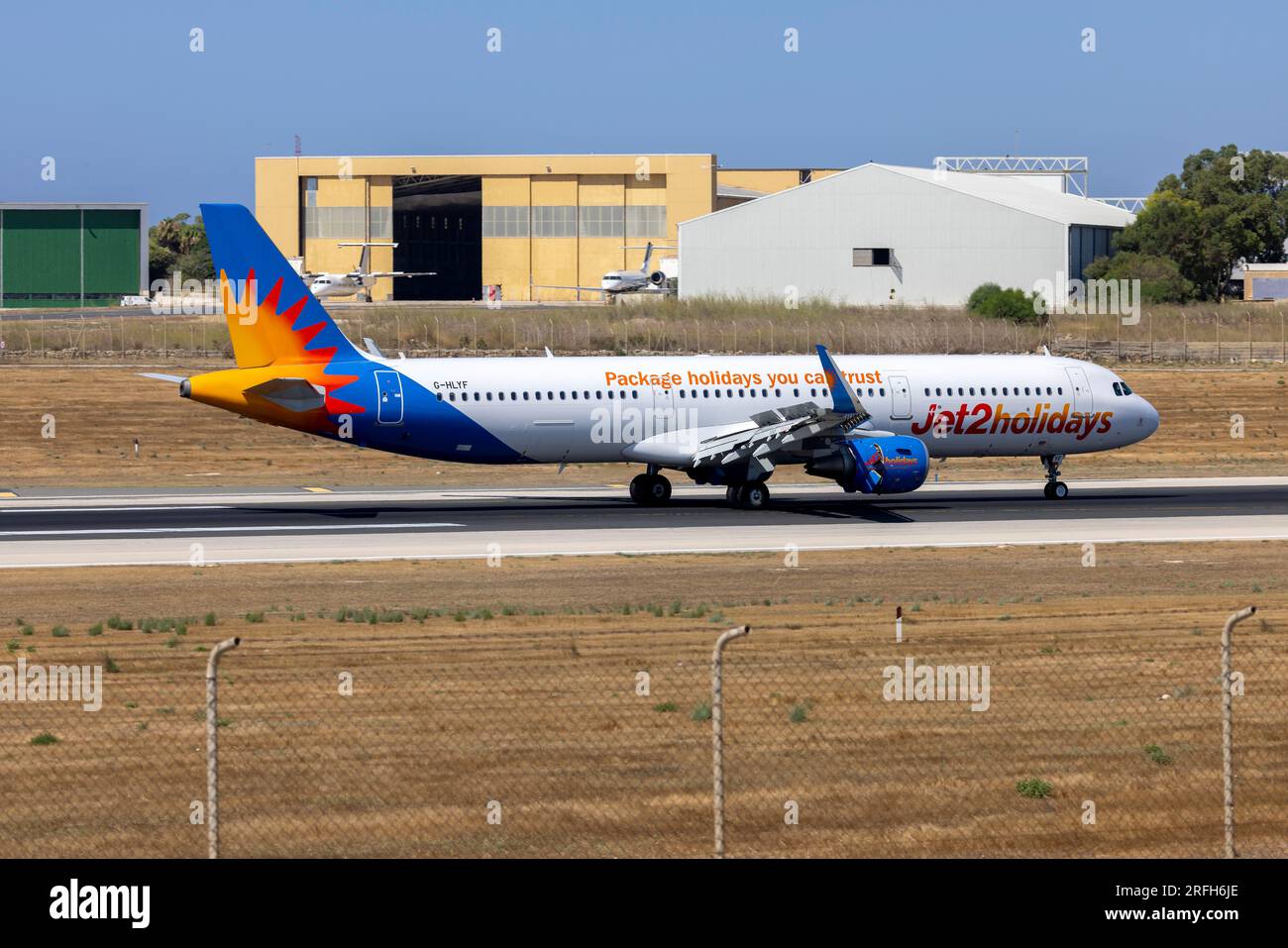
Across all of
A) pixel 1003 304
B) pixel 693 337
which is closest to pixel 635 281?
pixel 1003 304

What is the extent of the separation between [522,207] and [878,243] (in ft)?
127

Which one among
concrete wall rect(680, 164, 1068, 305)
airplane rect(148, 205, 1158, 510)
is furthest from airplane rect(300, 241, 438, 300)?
airplane rect(148, 205, 1158, 510)

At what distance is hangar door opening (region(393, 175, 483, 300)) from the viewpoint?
5719 inches

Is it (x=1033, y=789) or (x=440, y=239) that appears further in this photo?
(x=440, y=239)

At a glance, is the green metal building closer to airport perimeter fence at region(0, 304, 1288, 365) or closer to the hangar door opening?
the hangar door opening

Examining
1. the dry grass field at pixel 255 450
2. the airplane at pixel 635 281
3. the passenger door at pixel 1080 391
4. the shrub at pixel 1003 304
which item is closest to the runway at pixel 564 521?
the passenger door at pixel 1080 391

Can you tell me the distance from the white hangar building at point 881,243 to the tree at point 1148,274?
2120 mm

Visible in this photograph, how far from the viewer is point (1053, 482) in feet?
159

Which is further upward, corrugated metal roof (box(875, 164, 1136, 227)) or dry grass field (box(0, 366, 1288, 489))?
corrugated metal roof (box(875, 164, 1136, 227))

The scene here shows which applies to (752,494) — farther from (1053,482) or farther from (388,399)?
(388,399)

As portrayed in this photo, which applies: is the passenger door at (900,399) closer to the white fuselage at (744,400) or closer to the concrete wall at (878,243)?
the white fuselage at (744,400)

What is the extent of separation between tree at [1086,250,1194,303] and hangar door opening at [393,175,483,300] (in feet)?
177
